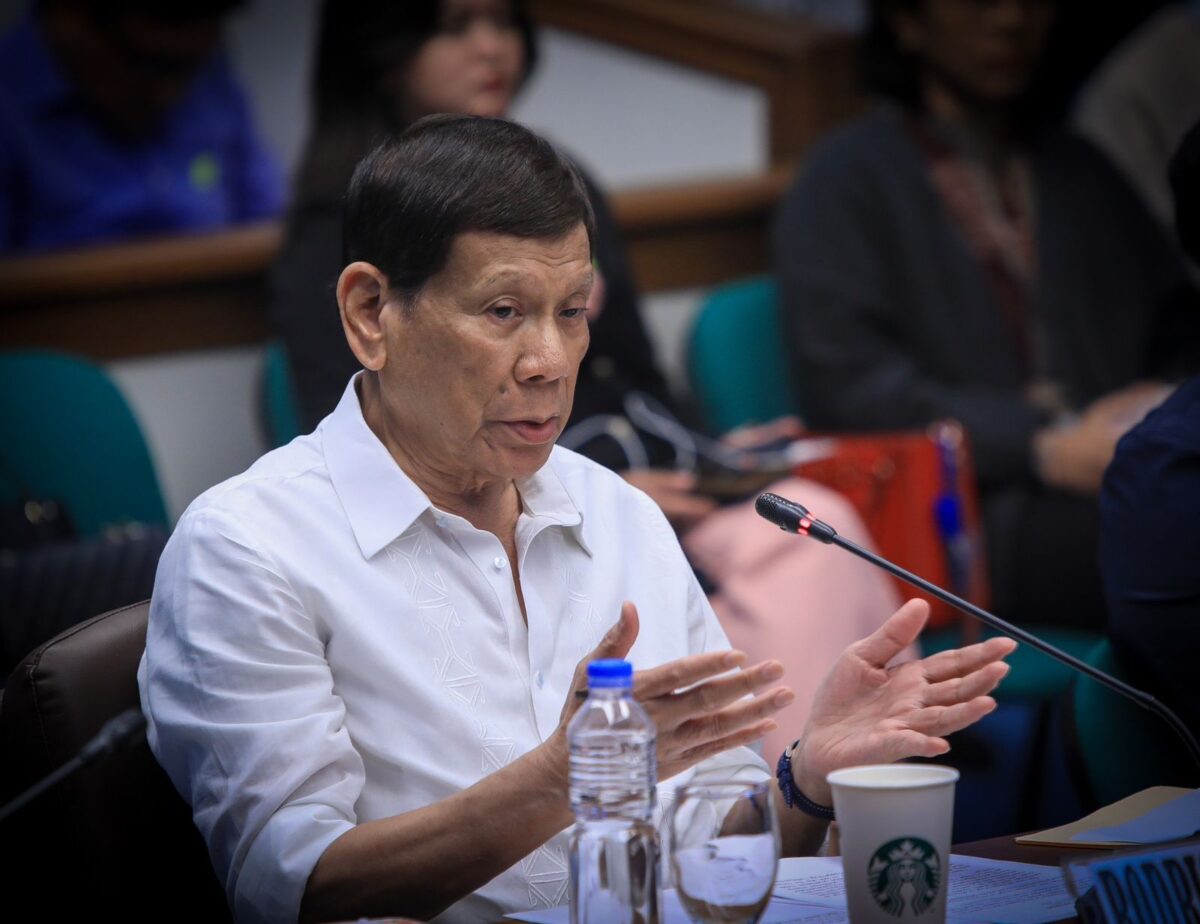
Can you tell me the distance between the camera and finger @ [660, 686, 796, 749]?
44.7 inches

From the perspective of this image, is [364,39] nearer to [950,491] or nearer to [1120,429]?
[950,491]

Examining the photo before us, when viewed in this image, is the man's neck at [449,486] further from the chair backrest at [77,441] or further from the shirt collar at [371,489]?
the chair backrest at [77,441]

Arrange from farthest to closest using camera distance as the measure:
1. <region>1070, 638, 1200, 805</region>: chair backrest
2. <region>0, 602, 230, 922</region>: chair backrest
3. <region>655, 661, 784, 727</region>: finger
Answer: <region>1070, 638, 1200, 805</region>: chair backrest < <region>0, 602, 230, 922</region>: chair backrest < <region>655, 661, 784, 727</region>: finger

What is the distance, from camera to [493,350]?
1.34m

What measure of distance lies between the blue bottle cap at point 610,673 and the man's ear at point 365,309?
0.46 meters

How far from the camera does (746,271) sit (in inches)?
133

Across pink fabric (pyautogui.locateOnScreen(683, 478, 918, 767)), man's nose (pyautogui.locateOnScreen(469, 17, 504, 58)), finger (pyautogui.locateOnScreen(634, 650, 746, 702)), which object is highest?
man's nose (pyautogui.locateOnScreen(469, 17, 504, 58))

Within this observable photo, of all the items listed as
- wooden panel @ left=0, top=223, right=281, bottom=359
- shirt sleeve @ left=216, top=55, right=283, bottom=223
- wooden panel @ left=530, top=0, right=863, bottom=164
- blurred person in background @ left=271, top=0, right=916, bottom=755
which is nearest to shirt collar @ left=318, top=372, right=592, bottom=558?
blurred person in background @ left=271, top=0, right=916, bottom=755

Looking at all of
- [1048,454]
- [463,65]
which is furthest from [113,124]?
[1048,454]

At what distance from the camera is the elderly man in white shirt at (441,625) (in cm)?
116

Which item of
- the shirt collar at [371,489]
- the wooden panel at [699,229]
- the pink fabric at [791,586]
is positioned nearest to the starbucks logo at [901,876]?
the shirt collar at [371,489]

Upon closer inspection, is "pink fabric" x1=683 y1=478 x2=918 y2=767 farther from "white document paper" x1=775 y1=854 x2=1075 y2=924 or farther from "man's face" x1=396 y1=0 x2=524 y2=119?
"white document paper" x1=775 y1=854 x2=1075 y2=924

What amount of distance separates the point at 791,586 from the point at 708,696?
1361 millimetres

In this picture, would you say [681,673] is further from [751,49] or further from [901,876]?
[751,49]
